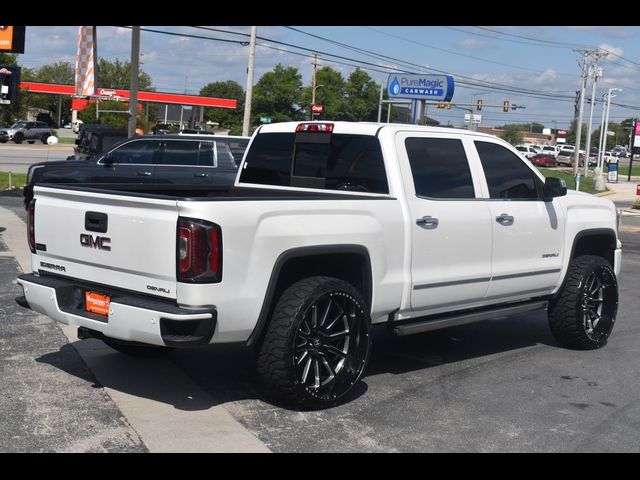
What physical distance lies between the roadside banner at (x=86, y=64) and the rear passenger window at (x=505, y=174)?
3671 cm

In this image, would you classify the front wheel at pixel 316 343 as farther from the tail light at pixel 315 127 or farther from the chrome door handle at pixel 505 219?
the chrome door handle at pixel 505 219

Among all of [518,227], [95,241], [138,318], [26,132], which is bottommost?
[138,318]

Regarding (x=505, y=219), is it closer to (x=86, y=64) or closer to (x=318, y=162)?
(x=318, y=162)

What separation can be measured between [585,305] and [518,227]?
3.93 ft

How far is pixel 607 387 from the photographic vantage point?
662 cm

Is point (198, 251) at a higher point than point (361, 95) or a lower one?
lower

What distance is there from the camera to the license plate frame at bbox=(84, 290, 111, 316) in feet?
17.7

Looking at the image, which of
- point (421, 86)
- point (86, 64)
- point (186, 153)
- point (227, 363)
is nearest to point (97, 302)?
point (227, 363)

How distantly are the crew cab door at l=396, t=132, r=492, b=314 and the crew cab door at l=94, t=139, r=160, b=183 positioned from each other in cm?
941

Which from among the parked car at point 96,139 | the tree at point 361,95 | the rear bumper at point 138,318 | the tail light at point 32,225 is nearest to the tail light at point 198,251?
the rear bumper at point 138,318

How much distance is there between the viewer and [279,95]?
74.1m

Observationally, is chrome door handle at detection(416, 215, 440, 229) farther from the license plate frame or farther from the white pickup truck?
the license plate frame

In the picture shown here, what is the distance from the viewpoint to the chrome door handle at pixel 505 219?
6948 millimetres

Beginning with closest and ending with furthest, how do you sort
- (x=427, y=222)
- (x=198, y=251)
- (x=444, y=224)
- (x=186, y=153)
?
(x=198, y=251) → (x=427, y=222) → (x=444, y=224) → (x=186, y=153)
